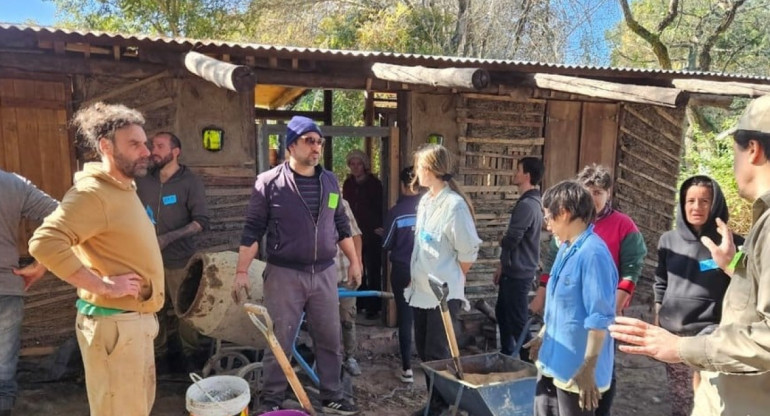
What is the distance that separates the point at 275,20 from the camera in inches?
633

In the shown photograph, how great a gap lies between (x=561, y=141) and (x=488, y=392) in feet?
13.2

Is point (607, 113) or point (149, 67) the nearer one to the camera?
point (149, 67)

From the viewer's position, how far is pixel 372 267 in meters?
6.17

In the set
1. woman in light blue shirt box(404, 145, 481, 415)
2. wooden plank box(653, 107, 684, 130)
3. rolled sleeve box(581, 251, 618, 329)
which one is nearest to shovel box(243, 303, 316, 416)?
woman in light blue shirt box(404, 145, 481, 415)

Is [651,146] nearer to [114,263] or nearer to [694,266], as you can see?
[694,266]

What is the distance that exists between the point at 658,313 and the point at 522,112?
3.15 m

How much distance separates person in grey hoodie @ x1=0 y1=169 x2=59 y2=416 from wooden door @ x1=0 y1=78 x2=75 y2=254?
1192mm

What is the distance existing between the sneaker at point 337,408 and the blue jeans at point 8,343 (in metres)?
1.96

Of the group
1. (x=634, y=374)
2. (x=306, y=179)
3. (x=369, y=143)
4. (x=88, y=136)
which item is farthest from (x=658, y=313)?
(x=369, y=143)

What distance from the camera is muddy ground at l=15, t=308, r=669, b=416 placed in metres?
4.07

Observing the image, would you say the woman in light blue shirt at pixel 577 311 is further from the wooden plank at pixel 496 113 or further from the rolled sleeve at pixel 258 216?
the wooden plank at pixel 496 113

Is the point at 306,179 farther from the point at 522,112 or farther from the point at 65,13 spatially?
the point at 65,13

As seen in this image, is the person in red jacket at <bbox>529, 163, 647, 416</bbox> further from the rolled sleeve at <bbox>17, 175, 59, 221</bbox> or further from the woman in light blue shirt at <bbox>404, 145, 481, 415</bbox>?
the rolled sleeve at <bbox>17, 175, 59, 221</bbox>

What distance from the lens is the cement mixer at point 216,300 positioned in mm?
3705
